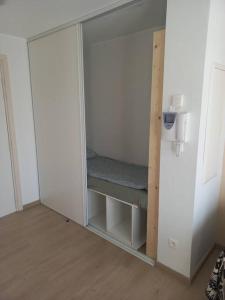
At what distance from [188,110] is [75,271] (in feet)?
5.74

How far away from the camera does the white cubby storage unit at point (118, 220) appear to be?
228 cm

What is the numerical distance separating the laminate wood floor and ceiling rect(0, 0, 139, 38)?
2.37 metres

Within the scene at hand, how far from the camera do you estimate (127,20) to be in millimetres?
2252

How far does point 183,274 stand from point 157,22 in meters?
2.51

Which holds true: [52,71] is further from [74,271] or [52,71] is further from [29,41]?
[74,271]

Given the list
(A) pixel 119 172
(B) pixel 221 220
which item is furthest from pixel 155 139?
(B) pixel 221 220

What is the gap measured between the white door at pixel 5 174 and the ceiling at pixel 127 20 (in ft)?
4.53

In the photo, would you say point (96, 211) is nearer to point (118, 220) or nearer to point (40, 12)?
point (118, 220)

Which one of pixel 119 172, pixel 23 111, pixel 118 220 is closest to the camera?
pixel 119 172

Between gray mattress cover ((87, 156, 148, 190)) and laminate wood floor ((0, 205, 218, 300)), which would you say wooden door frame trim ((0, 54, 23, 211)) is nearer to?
laminate wood floor ((0, 205, 218, 300))

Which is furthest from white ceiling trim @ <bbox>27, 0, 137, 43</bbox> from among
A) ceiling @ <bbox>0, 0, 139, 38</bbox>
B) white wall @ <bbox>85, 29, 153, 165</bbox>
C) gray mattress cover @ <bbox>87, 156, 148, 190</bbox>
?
gray mattress cover @ <bbox>87, 156, 148, 190</bbox>

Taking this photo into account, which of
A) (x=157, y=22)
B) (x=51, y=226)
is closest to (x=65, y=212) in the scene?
(x=51, y=226)

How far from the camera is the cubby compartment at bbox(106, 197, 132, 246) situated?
2.43m

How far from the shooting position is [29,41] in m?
2.79
